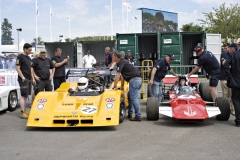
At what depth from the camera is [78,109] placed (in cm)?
746

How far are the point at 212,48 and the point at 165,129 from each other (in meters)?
12.5

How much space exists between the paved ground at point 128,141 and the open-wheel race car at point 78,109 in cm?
19

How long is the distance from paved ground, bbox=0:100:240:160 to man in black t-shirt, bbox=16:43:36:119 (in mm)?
986

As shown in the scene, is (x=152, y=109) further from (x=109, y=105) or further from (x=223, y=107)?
(x=223, y=107)

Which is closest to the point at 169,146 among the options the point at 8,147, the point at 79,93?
the point at 8,147

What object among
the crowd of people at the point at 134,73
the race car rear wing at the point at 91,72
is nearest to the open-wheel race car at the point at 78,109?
the crowd of people at the point at 134,73

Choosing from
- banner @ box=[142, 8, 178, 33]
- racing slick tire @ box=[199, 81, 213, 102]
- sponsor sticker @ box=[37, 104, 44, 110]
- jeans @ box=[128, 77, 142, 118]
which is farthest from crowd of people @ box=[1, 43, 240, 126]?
banner @ box=[142, 8, 178, 33]

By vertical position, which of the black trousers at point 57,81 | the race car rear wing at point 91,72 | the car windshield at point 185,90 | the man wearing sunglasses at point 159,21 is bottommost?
the car windshield at point 185,90

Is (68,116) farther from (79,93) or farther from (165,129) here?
(165,129)

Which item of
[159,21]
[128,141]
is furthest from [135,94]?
[159,21]

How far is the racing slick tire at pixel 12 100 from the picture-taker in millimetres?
10237

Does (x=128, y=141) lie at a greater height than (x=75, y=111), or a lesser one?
lesser

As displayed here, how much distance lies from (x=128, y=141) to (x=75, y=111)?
1573 millimetres

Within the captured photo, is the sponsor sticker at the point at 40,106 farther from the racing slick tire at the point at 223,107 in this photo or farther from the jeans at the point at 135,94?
the racing slick tire at the point at 223,107
